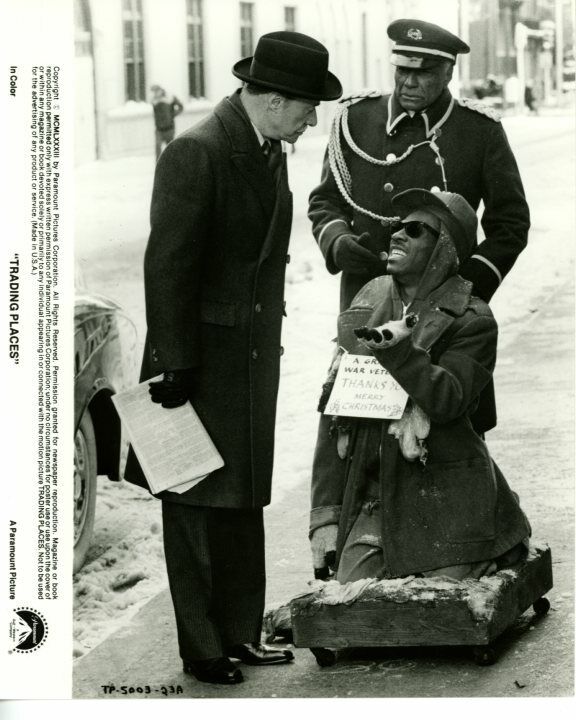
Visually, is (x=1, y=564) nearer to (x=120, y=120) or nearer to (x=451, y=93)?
(x=120, y=120)

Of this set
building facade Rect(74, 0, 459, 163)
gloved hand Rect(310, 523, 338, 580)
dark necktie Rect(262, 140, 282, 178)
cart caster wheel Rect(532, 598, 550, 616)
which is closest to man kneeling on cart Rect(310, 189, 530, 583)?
gloved hand Rect(310, 523, 338, 580)

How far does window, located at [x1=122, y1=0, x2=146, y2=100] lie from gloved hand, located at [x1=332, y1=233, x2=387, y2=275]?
44.8 inches

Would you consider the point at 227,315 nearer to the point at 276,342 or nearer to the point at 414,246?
the point at 276,342

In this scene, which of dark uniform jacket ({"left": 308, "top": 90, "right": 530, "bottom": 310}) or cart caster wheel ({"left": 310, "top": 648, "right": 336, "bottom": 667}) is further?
dark uniform jacket ({"left": 308, "top": 90, "right": 530, "bottom": 310})

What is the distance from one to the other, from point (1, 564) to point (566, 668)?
80.8 inches

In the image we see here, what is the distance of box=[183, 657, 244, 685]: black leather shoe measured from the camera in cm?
553

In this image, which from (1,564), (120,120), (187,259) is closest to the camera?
(187,259)

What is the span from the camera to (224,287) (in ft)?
17.9

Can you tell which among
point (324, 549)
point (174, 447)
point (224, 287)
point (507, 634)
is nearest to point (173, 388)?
point (174, 447)

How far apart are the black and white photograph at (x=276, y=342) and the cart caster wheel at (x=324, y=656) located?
0.7 inches

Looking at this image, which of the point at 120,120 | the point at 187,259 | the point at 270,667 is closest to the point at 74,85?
the point at 120,120

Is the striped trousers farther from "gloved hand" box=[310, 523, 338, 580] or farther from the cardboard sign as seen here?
the cardboard sign

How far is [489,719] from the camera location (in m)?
5.38

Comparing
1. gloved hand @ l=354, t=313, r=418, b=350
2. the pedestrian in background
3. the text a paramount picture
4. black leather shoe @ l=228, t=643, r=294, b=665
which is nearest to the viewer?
gloved hand @ l=354, t=313, r=418, b=350
